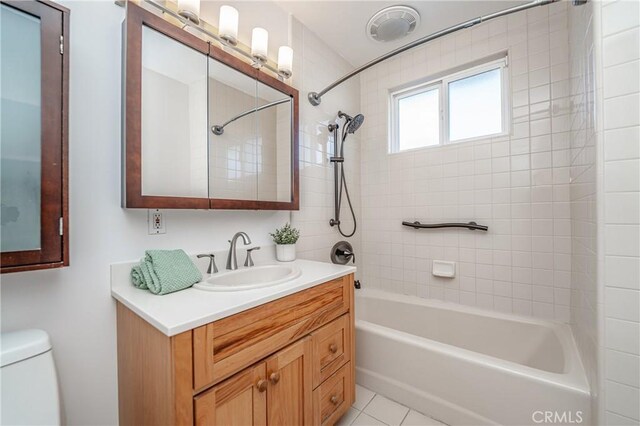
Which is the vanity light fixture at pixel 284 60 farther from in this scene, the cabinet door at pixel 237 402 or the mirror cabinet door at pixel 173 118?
the cabinet door at pixel 237 402

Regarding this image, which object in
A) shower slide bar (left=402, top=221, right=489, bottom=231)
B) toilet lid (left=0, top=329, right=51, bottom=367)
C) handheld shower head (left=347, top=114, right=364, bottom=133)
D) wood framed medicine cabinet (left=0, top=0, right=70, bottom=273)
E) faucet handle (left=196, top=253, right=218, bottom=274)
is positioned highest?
handheld shower head (left=347, top=114, right=364, bottom=133)

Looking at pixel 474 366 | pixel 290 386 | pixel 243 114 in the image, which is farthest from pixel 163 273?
pixel 474 366

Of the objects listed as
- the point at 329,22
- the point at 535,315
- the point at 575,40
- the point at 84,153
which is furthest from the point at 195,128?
the point at 535,315

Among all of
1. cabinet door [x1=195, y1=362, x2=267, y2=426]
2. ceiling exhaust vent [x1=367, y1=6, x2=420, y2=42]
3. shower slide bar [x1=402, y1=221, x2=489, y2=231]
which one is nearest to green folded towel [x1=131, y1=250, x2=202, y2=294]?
cabinet door [x1=195, y1=362, x2=267, y2=426]

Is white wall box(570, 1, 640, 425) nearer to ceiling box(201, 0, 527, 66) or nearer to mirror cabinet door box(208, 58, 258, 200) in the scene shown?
ceiling box(201, 0, 527, 66)

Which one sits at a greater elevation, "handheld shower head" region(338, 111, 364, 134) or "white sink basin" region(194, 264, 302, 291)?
"handheld shower head" region(338, 111, 364, 134)

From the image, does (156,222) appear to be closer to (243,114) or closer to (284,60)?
(243,114)

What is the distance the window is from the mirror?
1173mm

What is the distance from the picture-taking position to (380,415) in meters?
1.44

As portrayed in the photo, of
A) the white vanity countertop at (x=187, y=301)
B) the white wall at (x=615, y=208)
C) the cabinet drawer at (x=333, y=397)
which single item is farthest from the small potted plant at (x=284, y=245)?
the white wall at (x=615, y=208)

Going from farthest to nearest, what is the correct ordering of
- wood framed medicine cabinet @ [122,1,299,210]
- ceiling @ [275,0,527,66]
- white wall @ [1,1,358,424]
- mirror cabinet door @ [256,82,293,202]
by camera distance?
ceiling @ [275,0,527,66]
mirror cabinet door @ [256,82,293,202]
wood framed medicine cabinet @ [122,1,299,210]
white wall @ [1,1,358,424]

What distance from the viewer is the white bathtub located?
113cm

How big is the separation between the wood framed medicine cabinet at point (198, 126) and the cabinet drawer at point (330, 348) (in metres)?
0.75

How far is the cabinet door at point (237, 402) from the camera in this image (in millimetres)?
763
